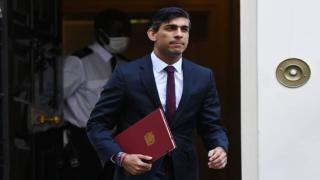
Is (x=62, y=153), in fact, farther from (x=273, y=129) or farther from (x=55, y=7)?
(x=273, y=129)

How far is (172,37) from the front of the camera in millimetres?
3430

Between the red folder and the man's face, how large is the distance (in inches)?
12.0

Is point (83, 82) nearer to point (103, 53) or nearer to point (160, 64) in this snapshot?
point (103, 53)

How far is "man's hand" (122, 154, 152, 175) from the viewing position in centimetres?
326

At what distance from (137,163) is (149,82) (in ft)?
1.32

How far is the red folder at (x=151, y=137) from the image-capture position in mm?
3258

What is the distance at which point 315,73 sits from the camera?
394 cm

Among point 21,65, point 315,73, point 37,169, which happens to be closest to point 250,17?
point 315,73

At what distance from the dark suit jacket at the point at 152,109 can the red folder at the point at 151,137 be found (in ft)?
0.28

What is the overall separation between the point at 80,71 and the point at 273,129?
1.76 m


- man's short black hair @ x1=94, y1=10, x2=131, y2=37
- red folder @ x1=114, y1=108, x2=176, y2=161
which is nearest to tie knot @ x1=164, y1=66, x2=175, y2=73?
red folder @ x1=114, y1=108, x2=176, y2=161

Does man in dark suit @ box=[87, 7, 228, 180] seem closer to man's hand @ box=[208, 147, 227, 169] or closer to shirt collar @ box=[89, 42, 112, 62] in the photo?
man's hand @ box=[208, 147, 227, 169]

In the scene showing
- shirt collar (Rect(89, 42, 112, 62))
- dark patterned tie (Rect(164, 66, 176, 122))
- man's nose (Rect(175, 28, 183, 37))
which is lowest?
dark patterned tie (Rect(164, 66, 176, 122))

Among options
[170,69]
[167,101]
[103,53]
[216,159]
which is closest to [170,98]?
[167,101]
